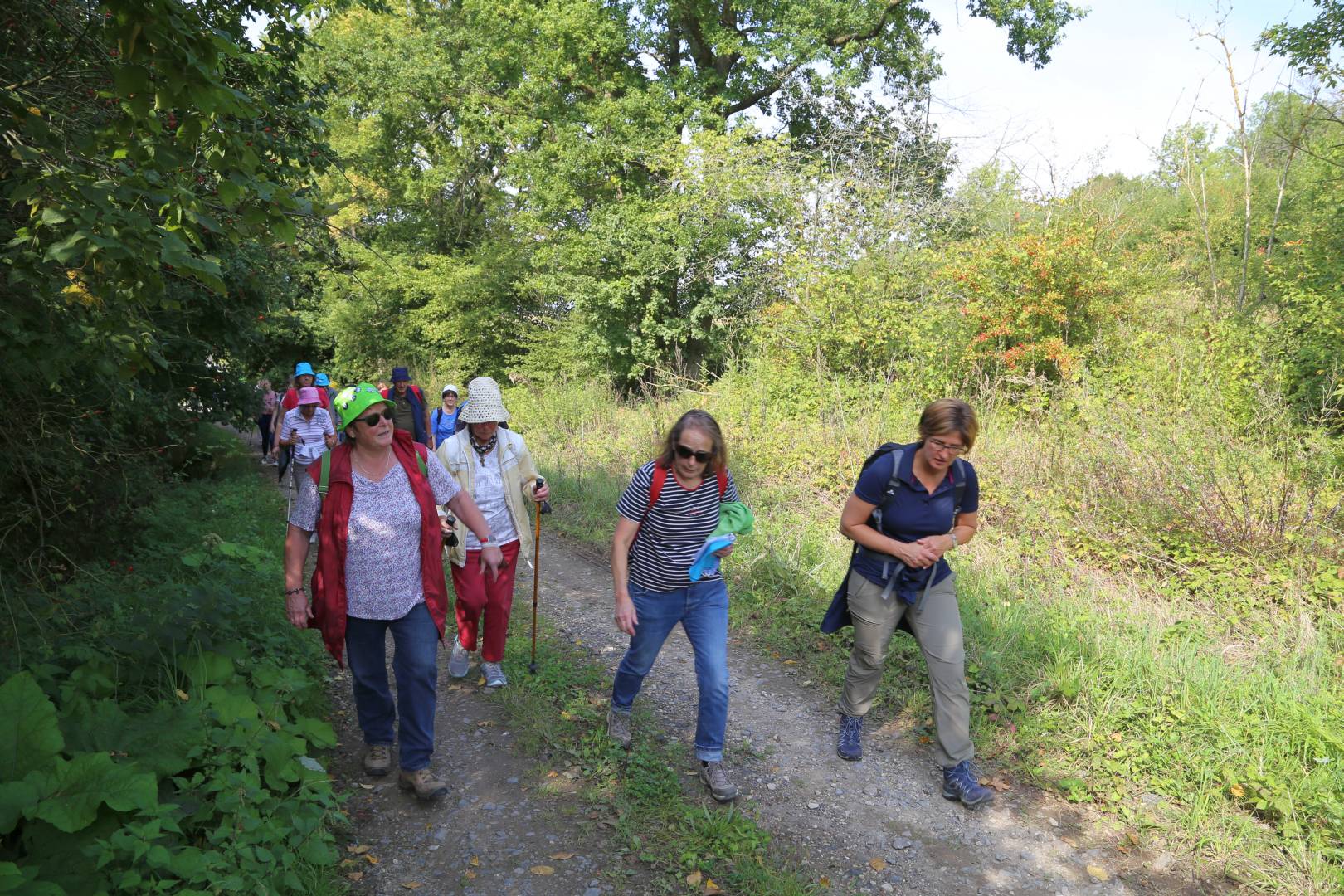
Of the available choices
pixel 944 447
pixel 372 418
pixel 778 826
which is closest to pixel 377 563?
pixel 372 418

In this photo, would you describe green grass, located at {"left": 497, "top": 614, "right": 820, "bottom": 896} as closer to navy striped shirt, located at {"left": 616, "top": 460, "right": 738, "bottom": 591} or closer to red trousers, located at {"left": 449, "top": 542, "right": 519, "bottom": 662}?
red trousers, located at {"left": 449, "top": 542, "right": 519, "bottom": 662}

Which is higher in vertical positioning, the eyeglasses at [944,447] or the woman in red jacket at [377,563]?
the eyeglasses at [944,447]

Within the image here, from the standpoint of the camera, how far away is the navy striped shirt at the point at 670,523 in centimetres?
415

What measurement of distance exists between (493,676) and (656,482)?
2.24 m

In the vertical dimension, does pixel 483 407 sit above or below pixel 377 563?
above

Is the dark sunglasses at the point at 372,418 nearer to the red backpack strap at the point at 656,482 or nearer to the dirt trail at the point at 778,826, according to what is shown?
the red backpack strap at the point at 656,482

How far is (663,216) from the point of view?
1683 cm

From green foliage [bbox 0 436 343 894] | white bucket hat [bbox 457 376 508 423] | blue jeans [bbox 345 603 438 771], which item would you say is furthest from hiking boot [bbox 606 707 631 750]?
white bucket hat [bbox 457 376 508 423]

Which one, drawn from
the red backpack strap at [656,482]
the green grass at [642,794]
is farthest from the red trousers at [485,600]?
the red backpack strap at [656,482]

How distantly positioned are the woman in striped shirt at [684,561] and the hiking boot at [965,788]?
1.14m

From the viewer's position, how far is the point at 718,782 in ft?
13.7

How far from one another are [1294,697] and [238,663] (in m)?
5.61

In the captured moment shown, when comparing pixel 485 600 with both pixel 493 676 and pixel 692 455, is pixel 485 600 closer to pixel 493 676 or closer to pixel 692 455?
pixel 493 676

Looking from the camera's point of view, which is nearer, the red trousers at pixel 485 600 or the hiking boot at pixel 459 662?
the red trousers at pixel 485 600
